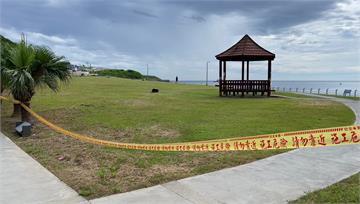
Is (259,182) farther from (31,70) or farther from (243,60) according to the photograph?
(243,60)

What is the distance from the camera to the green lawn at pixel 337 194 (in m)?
3.80

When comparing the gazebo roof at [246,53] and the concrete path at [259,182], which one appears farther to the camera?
the gazebo roof at [246,53]

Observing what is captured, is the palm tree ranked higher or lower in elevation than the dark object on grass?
higher

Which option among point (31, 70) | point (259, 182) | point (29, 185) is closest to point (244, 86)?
point (31, 70)

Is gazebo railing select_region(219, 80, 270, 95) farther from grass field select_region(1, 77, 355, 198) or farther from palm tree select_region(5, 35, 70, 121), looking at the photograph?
palm tree select_region(5, 35, 70, 121)

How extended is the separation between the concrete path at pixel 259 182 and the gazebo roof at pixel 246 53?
15571 millimetres

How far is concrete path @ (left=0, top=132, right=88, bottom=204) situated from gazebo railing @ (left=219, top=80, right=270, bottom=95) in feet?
56.5

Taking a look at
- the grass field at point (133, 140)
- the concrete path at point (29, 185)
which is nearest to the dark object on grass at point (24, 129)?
the grass field at point (133, 140)

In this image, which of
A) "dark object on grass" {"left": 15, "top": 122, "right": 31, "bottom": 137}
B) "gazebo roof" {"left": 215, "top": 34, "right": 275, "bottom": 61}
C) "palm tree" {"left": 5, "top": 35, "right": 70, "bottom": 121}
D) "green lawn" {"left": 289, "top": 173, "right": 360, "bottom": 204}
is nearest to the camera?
"green lawn" {"left": 289, "top": 173, "right": 360, "bottom": 204}

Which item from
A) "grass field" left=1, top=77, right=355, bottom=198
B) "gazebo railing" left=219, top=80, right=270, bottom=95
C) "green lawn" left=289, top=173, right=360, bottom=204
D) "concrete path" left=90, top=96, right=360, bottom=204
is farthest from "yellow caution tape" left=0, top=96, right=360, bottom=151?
"gazebo railing" left=219, top=80, right=270, bottom=95

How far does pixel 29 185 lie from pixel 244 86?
18537mm

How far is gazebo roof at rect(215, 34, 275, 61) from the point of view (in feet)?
68.4

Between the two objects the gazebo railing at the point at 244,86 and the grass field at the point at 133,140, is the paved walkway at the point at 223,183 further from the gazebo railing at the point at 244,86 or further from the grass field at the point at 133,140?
the gazebo railing at the point at 244,86

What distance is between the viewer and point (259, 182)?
445 cm
